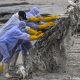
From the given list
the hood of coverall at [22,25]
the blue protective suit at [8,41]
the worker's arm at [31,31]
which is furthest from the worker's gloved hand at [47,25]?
the blue protective suit at [8,41]

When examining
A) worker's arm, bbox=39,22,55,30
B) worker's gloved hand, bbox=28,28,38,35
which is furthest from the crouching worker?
worker's arm, bbox=39,22,55,30

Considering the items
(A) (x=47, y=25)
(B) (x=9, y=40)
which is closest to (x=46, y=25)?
(A) (x=47, y=25)

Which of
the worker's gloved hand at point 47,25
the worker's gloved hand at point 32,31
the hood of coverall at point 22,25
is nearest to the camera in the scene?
the worker's gloved hand at point 32,31

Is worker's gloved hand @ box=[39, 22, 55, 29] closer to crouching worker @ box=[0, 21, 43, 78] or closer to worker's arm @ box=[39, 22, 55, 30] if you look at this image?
worker's arm @ box=[39, 22, 55, 30]

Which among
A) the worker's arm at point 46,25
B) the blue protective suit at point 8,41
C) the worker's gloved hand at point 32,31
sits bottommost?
the blue protective suit at point 8,41

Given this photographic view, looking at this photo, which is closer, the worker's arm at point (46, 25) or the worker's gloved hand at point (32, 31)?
the worker's gloved hand at point (32, 31)

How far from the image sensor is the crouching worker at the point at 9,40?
12.0 metres

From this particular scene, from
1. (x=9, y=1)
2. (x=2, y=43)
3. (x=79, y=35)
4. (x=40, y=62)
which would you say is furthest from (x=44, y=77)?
(x=9, y=1)

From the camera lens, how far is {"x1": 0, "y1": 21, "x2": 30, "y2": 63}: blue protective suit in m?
12.1

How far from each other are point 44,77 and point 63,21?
65.6 inches

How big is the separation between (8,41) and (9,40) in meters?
0.05

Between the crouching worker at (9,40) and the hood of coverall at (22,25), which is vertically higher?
the hood of coverall at (22,25)

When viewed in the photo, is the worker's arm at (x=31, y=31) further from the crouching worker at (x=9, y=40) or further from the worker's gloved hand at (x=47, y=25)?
the worker's gloved hand at (x=47, y=25)

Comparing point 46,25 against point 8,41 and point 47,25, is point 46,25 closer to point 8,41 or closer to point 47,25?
point 47,25
